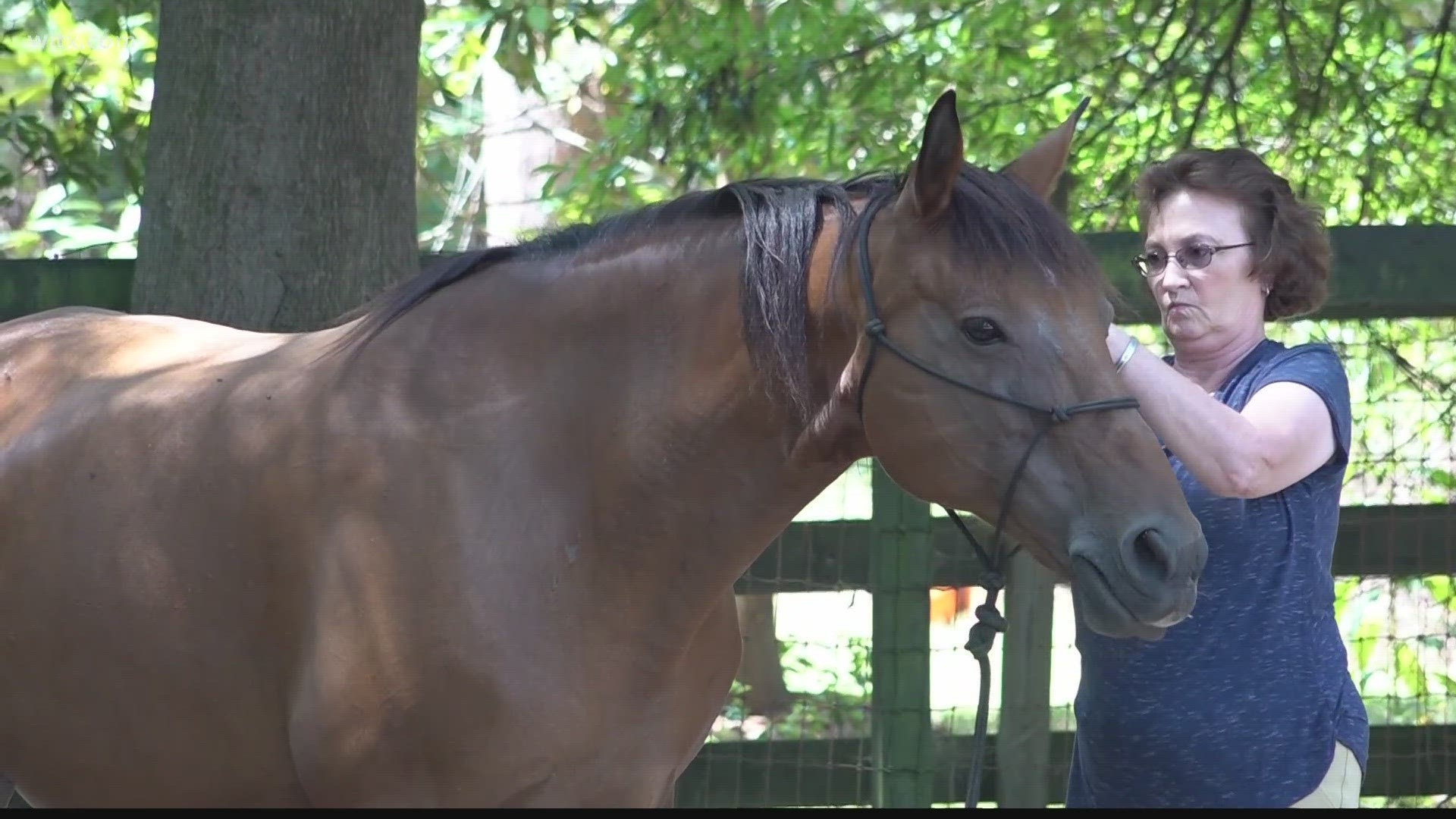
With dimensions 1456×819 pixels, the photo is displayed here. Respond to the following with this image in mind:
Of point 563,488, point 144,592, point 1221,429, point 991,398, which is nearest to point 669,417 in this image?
point 563,488

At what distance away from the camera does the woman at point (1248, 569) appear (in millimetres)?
2418

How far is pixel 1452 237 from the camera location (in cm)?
355

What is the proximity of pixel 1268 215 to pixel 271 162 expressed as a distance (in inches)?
86.7

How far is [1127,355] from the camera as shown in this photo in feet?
7.56

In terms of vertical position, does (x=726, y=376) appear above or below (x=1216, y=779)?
above

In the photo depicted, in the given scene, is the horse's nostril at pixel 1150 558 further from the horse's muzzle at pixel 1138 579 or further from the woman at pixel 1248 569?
the woman at pixel 1248 569

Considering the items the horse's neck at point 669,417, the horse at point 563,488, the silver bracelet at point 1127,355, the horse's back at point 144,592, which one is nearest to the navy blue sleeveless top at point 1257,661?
the silver bracelet at point 1127,355

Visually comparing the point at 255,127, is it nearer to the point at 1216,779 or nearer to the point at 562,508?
the point at 562,508

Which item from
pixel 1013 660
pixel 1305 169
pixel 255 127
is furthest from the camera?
pixel 1305 169

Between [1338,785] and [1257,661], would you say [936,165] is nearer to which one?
[1257,661]

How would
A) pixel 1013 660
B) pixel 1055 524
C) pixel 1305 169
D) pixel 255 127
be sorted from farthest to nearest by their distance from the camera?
pixel 1305 169, pixel 1013 660, pixel 255 127, pixel 1055 524

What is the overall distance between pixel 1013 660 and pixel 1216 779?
125 cm

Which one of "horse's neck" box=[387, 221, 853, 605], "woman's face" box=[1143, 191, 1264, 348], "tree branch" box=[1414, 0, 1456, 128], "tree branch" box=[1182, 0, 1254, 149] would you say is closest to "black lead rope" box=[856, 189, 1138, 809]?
"horse's neck" box=[387, 221, 853, 605]

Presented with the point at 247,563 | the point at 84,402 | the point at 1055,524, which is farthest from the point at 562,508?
the point at 84,402
